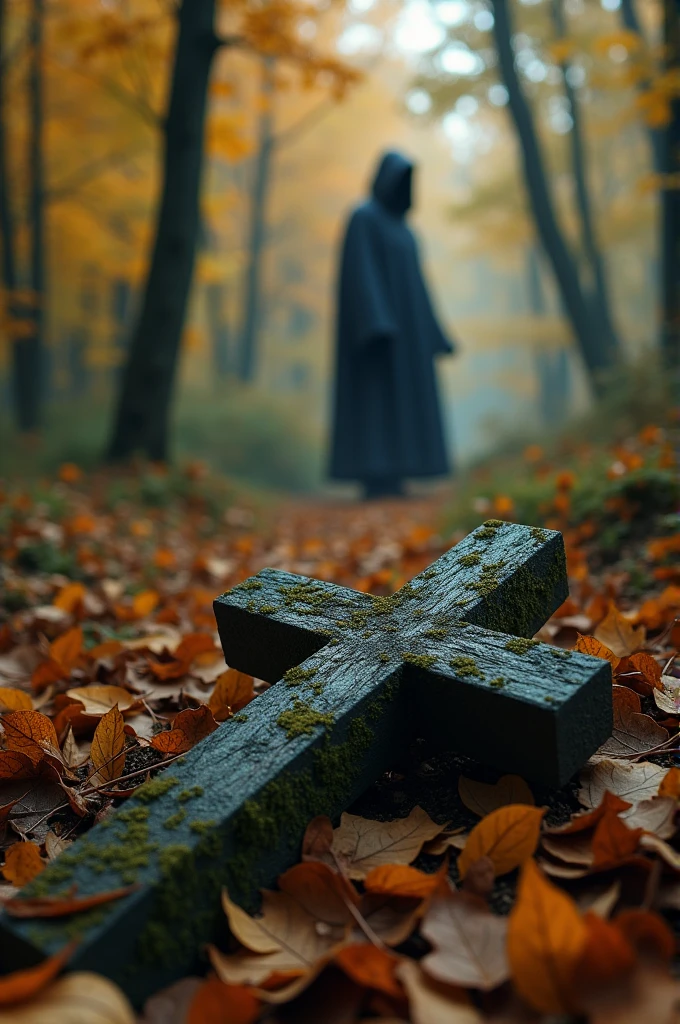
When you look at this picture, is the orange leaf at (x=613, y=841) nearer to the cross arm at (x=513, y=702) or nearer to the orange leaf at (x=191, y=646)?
the cross arm at (x=513, y=702)

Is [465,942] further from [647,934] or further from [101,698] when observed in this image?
[101,698]

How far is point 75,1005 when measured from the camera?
0.70 metres

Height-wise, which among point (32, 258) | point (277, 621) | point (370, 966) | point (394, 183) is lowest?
point (370, 966)

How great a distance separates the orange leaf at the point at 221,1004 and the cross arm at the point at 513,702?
46 centimetres

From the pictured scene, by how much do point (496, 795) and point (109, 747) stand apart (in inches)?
24.1

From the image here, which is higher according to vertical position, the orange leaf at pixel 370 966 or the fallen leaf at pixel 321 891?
the orange leaf at pixel 370 966

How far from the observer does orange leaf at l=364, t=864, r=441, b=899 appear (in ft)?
3.03

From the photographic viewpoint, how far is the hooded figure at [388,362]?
7898mm

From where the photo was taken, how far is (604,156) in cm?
1856

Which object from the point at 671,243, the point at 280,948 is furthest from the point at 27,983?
the point at 671,243

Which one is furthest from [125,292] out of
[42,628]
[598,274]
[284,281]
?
[42,628]

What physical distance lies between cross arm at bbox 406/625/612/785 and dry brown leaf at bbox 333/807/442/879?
0.40 ft

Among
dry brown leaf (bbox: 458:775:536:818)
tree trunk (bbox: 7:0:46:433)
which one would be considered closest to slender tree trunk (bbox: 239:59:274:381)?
tree trunk (bbox: 7:0:46:433)

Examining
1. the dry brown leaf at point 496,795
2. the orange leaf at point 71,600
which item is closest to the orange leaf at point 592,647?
the dry brown leaf at point 496,795
